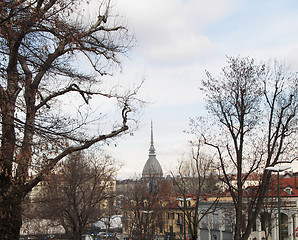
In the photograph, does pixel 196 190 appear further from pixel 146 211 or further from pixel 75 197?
pixel 75 197

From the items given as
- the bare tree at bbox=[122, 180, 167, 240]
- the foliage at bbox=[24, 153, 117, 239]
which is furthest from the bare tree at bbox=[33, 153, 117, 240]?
the bare tree at bbox=[122, 180, 167, 240]

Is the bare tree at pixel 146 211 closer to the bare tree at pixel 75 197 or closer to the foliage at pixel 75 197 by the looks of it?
the foliage at pixel 75 197

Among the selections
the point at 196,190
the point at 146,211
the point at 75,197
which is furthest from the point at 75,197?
the point at 196,190

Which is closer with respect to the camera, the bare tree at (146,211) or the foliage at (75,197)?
the foliage at (75,197)

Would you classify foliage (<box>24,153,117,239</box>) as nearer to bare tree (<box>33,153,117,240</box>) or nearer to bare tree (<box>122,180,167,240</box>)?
bare tree (<box>33,153,117,240</box>)

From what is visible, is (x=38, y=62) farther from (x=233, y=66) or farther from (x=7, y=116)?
(x=233, y=66)

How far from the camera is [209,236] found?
5416 centimetres

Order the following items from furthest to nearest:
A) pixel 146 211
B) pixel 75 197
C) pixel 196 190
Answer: pixel 196 190 < pixel 146 211 < pixel 75 197

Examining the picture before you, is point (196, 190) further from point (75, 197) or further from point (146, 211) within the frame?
point (75, 197)

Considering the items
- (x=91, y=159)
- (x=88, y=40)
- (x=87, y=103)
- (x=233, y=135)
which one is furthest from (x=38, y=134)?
(x=91, y=159)

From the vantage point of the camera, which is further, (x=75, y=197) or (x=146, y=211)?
(x=146, y=211)

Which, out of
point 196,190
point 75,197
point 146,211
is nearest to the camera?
point 75,197

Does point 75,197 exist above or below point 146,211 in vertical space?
above

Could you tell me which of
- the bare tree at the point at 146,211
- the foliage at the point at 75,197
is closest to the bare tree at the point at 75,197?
the foliage at the point at 75,197
